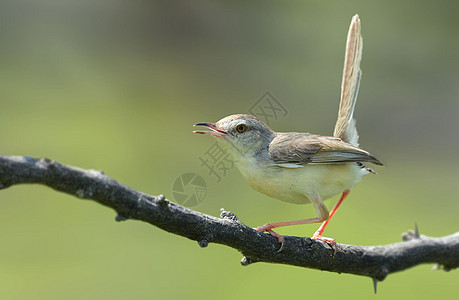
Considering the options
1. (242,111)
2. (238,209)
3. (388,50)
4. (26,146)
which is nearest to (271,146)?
(238,209)

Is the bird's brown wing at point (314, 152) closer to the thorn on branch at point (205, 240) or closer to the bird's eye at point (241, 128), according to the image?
the bird's eye at point (241, 128)

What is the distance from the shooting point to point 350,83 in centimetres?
427

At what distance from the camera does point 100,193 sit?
7.25 feet

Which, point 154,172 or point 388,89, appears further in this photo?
point 388,89

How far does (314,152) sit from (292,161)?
0.70 ft

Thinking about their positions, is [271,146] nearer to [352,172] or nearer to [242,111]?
[352,172]

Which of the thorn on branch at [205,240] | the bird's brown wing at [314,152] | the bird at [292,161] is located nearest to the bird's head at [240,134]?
the bird at [292,161]

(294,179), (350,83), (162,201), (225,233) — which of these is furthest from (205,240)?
(350,83)

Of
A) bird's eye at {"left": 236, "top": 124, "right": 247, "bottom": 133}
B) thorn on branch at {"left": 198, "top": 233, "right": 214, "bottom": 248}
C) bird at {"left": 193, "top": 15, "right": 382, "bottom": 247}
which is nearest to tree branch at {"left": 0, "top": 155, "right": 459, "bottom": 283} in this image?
thorn on branch at {"left": 198, "top": 233, "right": 214, "bottom": 248}

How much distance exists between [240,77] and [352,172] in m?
10.3

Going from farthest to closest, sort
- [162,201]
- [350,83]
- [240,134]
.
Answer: [350,83]
[240,134]
[162,201]

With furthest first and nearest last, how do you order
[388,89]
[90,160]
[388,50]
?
1. [388,50]
2. [388,89]
3. [90,160]

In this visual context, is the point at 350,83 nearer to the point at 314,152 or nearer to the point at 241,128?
the point at 314,152

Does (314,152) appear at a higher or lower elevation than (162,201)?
higher
